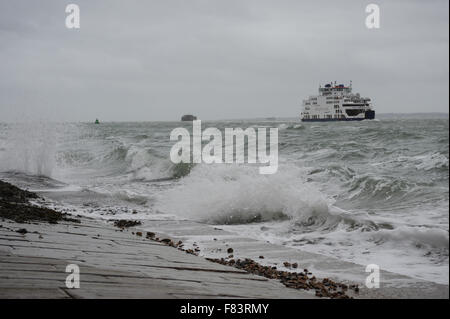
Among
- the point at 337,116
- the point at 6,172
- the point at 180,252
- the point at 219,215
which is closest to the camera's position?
the point at 180,252

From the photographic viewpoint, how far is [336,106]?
99.3m

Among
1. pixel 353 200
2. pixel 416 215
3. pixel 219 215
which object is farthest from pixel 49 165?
pixel 416 215

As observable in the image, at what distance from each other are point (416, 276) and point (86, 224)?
5.45 metres

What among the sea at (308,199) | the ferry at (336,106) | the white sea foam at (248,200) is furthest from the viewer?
the ferry at (336,106)

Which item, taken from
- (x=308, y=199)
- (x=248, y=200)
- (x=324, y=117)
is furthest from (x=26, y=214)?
(x=324, y=117)

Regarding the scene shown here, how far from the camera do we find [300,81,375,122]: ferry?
3775 inches

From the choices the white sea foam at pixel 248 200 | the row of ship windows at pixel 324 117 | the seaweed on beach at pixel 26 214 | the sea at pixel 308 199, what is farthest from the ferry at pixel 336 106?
the seaweed on beach at pixel 26 214

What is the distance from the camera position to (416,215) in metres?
8.25

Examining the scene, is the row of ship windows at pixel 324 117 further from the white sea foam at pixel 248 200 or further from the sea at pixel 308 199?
the white sea foam at pixel 248 200

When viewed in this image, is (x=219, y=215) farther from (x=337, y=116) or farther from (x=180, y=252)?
(x=337, y=116)

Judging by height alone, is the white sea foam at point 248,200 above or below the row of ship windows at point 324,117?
below

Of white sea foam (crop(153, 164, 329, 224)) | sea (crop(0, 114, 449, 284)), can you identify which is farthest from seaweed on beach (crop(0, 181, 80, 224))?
white sea foam (crop(153, 164, 329, 224))

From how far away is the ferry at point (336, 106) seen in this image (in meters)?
95.9

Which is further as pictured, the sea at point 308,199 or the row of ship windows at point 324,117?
the row of ship windows at point 324,117
